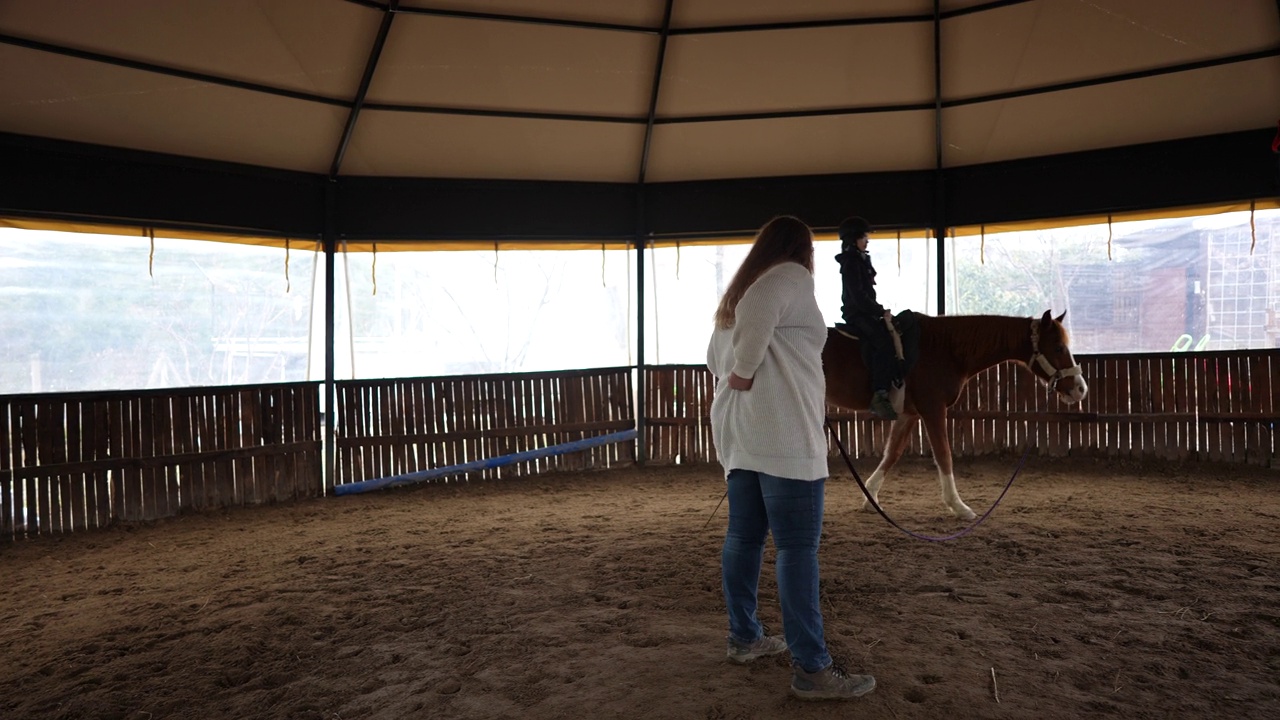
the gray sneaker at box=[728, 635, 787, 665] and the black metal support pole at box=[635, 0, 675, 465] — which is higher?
the black metal support pole at box=[635, 0, 675, 465]

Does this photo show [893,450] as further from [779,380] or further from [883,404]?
[779,380]

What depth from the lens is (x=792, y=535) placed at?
2.70 metres

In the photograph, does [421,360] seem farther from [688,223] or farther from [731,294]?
[731,294]

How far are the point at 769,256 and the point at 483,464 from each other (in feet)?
18.3

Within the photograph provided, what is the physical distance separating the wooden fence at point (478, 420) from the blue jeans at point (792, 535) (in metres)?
5.53

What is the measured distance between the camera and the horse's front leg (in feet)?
18.6

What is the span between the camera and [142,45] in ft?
19.2

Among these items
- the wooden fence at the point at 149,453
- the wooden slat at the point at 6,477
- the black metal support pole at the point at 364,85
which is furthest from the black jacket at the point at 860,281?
the wooden slat at the point at 6,477

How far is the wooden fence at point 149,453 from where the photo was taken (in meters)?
5.90

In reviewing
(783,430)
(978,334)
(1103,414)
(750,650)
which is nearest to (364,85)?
(978,334)

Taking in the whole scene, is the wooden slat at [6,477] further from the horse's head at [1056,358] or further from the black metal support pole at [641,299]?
the horse's head at [1056,358]

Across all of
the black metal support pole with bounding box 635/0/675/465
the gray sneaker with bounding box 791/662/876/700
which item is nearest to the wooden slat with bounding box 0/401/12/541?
the black metal support pole with bounding box 635/0/675/465

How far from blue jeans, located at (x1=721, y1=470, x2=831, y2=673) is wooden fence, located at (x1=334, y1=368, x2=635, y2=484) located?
553 centimetres

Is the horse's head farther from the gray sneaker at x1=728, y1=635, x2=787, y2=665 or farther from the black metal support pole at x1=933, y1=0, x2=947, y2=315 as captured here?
the gray sneaker at x1=728, y1=635, x2=787, y2=665
